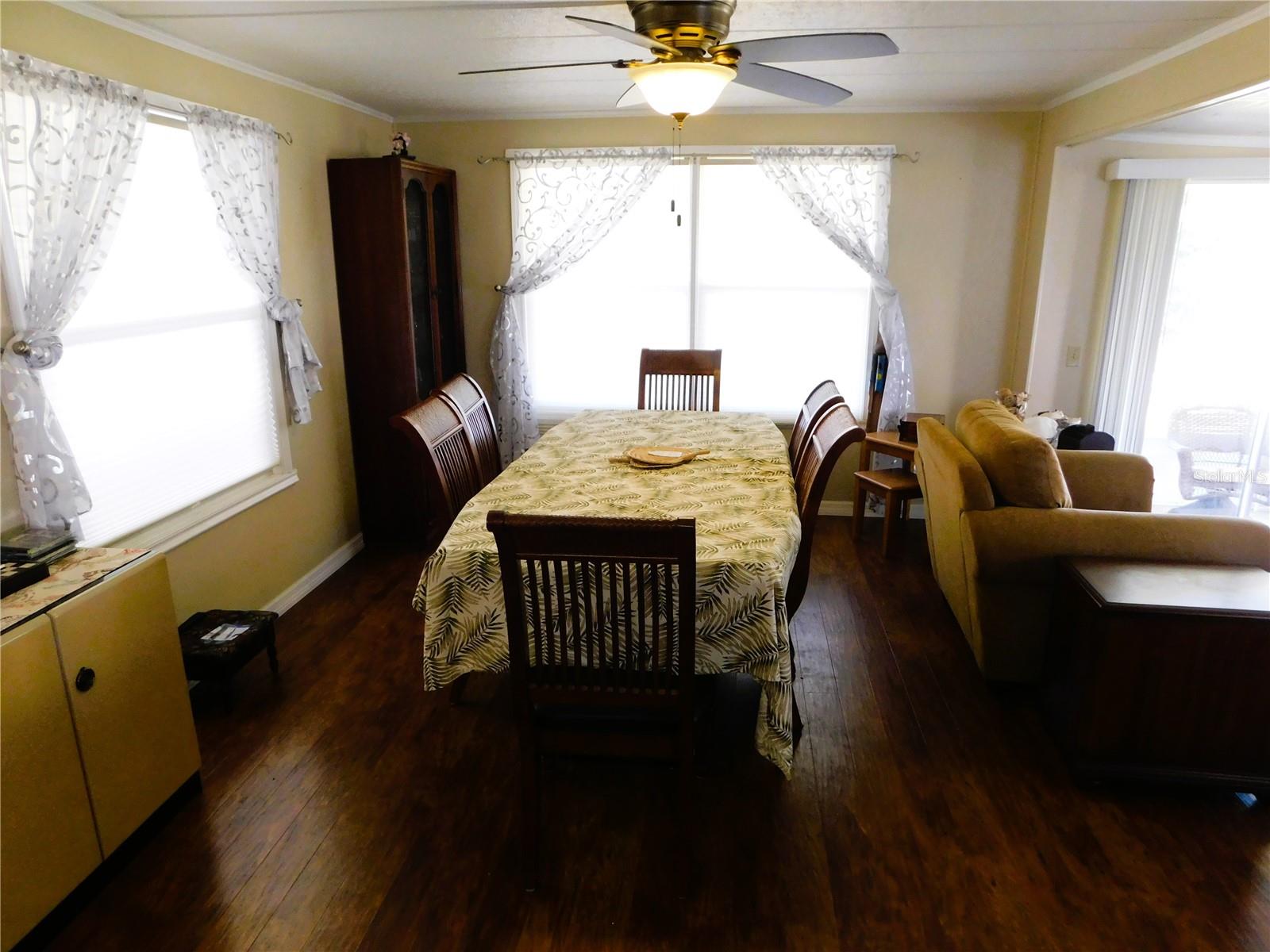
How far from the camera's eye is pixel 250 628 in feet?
9.18

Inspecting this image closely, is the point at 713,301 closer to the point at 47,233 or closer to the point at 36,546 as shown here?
the point at 47,233

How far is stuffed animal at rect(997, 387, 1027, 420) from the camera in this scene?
13.5ft

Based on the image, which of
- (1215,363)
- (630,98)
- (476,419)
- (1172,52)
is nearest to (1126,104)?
(1172,52)

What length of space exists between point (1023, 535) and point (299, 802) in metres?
2.38

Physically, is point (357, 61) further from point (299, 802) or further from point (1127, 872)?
point (1127, 872)

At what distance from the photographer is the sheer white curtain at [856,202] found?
4242mm

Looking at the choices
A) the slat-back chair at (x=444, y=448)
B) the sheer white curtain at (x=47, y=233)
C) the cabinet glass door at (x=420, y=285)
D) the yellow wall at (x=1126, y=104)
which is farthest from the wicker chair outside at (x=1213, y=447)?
the sheer white curtain at (x=47, y=233)

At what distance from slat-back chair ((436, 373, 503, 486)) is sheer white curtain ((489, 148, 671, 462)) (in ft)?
4.34

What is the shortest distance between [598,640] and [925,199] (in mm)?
3582

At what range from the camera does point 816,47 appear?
201 centimetres

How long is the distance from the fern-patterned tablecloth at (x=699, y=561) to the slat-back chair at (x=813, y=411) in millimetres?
195

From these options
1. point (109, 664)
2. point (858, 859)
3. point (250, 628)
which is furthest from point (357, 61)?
A: point (858, 859)

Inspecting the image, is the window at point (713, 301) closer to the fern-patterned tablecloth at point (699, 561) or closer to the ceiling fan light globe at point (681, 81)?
the fern-patterned tablecloth at point (699, 561)

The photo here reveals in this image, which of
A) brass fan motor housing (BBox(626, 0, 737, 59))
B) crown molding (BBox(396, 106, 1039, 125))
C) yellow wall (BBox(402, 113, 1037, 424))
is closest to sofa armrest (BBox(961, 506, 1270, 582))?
brass fan motor housing (BBox(626, 0, 737, 59))
